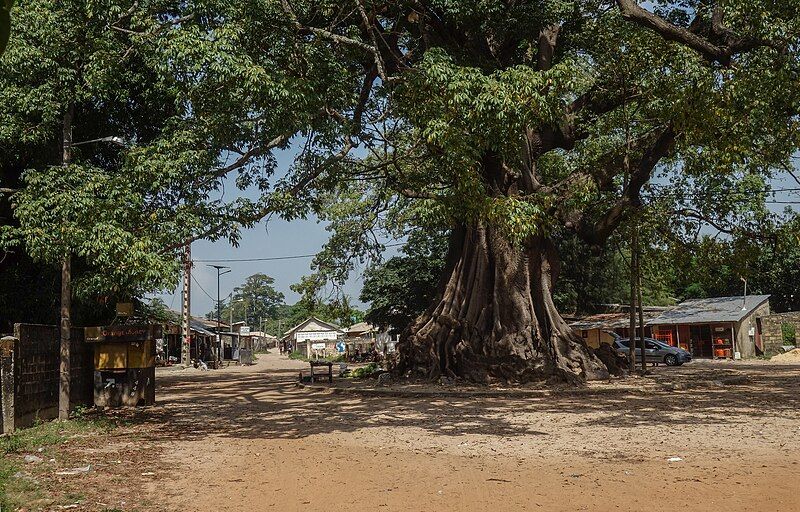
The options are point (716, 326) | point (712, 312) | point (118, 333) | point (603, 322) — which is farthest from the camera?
point (712, 312)

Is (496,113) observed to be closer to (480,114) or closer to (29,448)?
(480,114)

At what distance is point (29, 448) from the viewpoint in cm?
1049

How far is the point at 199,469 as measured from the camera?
8.96 meters

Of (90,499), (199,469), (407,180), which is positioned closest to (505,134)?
(407,180)

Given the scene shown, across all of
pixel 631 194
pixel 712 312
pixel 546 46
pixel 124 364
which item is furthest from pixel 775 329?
pixel 124 364

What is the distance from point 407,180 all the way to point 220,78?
5.61 m

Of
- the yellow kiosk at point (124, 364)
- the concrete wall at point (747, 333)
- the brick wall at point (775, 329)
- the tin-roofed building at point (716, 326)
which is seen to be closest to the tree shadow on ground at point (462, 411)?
the yellow kiosk at point (124, 364)

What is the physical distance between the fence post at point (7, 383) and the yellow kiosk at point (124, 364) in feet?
11.9

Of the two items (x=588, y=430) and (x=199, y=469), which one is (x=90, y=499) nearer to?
(x=199, y=469)

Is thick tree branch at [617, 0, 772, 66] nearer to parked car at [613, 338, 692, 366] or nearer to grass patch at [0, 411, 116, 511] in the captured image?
grass patch at [0, 411, 116, 511]

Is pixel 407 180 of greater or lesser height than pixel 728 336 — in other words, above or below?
above

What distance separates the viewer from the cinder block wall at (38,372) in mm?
12602

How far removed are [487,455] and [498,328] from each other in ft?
37.2

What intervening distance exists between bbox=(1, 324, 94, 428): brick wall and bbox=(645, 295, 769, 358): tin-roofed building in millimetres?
35637
